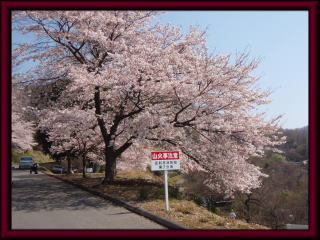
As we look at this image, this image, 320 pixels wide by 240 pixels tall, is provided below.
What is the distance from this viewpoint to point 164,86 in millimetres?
12234

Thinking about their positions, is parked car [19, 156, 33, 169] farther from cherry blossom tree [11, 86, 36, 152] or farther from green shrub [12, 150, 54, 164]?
cherry blossom tree [11, 86, 36, 152]

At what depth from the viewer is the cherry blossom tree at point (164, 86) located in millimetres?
12633

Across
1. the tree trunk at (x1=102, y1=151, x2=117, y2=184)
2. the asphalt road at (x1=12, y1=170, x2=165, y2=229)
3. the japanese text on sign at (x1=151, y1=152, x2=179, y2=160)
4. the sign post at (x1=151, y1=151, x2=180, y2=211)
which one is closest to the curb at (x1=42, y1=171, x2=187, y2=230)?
the asphalt road at (x1=12, y1=170, x2=165, y2=229)

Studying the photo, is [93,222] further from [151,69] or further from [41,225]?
[151,69]

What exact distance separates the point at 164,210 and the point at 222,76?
19.6 feet

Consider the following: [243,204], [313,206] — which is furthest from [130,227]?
[243,204]

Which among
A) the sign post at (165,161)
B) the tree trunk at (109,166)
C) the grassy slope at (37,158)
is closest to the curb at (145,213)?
the sign post at (165,161)

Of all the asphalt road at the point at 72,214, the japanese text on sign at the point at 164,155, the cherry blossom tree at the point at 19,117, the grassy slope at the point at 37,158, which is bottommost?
the grassy slope at the point at 37,158

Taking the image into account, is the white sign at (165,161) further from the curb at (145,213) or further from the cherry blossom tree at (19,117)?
the cherry blossom tree at (19,117)

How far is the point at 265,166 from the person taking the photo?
3059 cm

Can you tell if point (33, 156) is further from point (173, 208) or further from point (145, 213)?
point (145, 213)

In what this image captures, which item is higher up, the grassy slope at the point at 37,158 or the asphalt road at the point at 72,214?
the asphalt road at the point at 72,214

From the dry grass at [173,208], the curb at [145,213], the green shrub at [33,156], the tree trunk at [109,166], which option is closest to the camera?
the curb at [145,213]

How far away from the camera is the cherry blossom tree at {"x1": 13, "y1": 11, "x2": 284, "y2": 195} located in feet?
41.4
